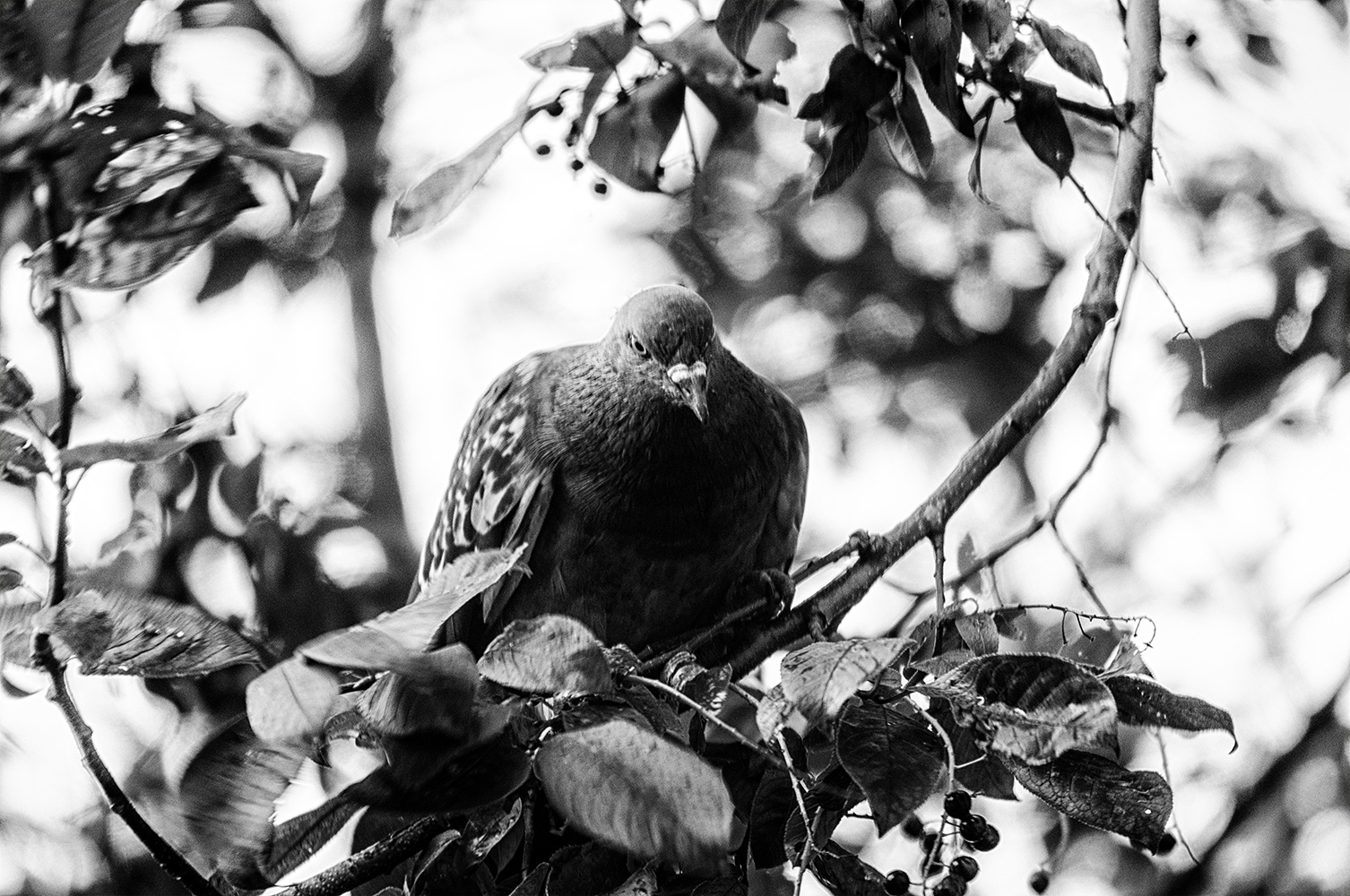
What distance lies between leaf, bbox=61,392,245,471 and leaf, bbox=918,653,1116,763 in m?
1.02

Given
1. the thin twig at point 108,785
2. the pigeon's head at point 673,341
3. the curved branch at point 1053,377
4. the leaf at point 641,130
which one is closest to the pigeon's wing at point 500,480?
the pigeon's head at point 673,341

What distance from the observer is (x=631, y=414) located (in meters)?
3.71

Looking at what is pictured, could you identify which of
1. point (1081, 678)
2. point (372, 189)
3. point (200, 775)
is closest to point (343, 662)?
point (200, 775)

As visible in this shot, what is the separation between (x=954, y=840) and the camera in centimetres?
219

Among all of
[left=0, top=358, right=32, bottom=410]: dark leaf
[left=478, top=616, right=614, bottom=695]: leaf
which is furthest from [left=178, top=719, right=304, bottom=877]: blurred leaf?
[left=0, top=358, right=32, bottom=410]: dark leaf

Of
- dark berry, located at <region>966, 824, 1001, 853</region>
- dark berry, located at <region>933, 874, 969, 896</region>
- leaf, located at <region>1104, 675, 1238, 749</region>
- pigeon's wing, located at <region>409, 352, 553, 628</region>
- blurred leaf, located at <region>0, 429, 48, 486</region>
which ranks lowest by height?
pigeon's wing, located at <region>409, 352, 553, 628</region>

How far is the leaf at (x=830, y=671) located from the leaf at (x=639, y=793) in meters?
0.15

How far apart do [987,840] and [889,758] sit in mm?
417

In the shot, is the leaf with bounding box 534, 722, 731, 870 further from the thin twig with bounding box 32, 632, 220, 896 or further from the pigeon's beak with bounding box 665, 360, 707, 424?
the pigeon's beak with bounding box 665, 360, 707, 424

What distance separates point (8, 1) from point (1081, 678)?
1.84 meters

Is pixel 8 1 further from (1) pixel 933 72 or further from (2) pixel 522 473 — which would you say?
(2) pixel 522 473

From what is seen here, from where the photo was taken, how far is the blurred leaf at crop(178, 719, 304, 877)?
1551 mm

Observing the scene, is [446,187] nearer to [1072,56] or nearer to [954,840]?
[1072,56]

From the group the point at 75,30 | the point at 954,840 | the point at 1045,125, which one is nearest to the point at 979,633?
the point at 954,840
